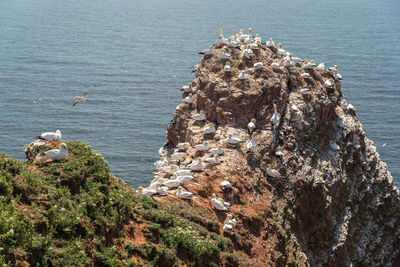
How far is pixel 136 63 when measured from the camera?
300 feet

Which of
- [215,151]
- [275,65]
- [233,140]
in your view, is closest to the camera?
[215,151]

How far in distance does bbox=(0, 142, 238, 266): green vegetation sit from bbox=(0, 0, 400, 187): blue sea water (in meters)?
28.8

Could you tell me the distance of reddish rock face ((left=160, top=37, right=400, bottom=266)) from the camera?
26625mm

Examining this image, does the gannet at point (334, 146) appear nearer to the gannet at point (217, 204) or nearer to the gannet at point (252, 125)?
the gannet at point (252, 125)

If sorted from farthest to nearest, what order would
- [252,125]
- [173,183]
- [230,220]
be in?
[252,125] < [173,183] < [230,220]

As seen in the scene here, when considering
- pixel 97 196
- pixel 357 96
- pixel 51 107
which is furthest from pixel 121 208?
pixel 357 96

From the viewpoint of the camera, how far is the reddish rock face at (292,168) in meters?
26.6

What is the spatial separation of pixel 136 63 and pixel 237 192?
68365 mm

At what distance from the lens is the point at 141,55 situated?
9738cm

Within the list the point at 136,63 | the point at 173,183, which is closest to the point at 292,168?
the point at 173,183

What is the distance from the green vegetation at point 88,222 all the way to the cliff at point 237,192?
5 cm

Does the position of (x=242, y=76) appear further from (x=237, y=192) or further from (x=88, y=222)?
(x=88, y=222)

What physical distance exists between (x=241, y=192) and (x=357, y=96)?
53.3m

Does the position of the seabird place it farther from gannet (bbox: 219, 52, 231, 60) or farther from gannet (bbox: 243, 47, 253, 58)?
gannet (bbox: 243, 47, 253, 58)
